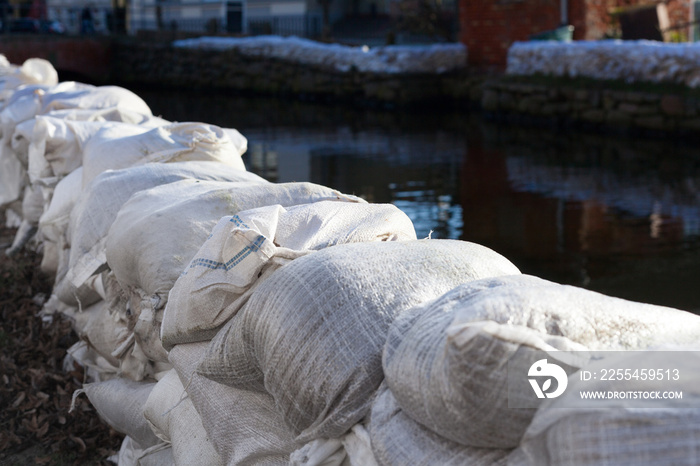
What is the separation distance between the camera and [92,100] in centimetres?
471

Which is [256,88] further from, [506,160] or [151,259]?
[151,259]

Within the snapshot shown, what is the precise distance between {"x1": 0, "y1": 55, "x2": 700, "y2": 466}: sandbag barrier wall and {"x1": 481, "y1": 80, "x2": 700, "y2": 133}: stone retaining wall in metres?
8.33

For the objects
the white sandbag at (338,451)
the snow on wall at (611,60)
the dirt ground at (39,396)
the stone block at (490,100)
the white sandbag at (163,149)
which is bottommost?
the dirt ground at (39,396)

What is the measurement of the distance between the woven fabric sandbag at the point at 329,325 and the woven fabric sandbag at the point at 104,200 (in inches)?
42.5

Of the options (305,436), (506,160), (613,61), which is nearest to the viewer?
(305,436)

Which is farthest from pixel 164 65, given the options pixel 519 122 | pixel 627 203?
pixel 627 203

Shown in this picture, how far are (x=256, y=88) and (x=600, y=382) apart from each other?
1784 centimetres

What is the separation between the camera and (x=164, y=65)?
20734 mm

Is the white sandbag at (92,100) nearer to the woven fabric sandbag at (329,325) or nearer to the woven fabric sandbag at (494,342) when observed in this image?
the woven fabric sandbag at (329,325)

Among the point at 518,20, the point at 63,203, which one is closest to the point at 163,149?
the point at 63,203

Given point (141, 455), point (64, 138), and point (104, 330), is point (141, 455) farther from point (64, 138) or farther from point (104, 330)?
point (64, 138)

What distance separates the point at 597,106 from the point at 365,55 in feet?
18.6

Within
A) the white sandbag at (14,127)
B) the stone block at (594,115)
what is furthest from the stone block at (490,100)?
the white sandbag at (14,127)

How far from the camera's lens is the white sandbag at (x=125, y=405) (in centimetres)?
223
